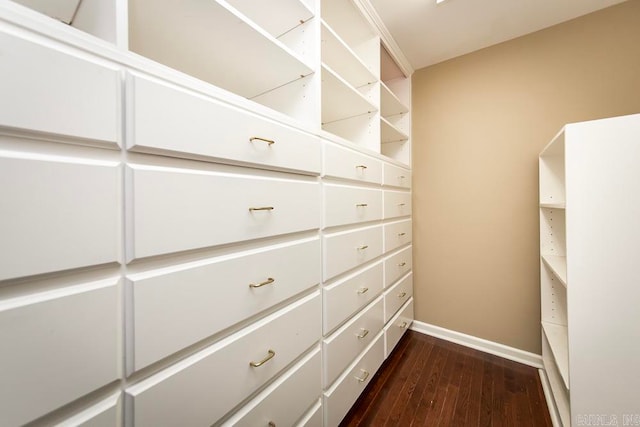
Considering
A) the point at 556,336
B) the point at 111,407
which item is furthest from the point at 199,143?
the point at 556,336

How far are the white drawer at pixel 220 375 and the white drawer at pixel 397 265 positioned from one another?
0.82 metres

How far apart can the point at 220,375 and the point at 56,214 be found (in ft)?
1.75

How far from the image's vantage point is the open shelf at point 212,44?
2.35ft

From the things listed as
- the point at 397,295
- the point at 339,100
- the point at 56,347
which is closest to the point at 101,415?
the point at 56,347

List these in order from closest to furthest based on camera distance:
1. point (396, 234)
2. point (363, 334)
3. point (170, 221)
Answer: point (170, 221) → point (363, 334) → point (396, 234)

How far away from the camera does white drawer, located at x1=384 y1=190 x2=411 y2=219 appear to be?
5.15 feet

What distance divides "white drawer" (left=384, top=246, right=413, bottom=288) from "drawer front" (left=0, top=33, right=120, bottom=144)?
1.48m

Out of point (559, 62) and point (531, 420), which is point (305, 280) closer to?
point (531, 420)

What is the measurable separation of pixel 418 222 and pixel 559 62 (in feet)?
4.69

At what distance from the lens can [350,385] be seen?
117 cm

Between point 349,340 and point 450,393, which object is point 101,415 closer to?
point 349,340

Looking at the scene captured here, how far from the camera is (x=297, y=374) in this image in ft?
2.84

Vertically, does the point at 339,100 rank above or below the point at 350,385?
above

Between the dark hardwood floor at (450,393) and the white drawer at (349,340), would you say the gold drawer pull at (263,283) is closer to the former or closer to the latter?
the white drawer at (349,340)
